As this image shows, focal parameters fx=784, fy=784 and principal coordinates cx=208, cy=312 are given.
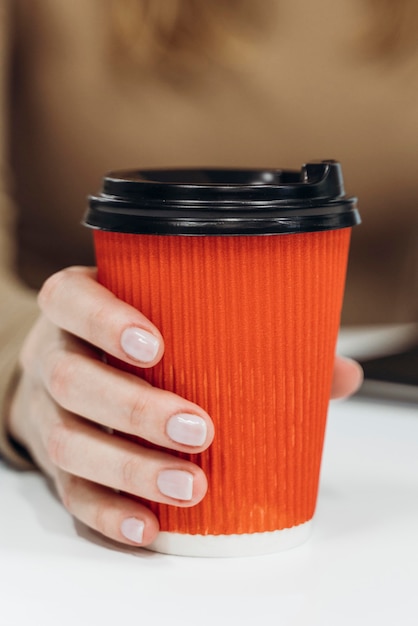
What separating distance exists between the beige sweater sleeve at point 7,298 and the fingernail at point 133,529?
228mm

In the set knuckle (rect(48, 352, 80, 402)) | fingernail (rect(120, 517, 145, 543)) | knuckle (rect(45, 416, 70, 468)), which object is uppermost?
knuckle (rect(48, 352, 80, 402))

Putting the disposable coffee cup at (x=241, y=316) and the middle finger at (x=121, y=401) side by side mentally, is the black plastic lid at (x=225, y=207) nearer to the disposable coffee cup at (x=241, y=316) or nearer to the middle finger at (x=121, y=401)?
the disposable coffee cup at (x=241, y=316)

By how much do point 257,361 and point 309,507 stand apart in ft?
0.46

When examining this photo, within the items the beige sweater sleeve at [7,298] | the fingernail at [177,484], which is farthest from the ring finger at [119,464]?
the beige sweater sleeve at [7,298]

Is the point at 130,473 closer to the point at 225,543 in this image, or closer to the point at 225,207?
the point at 225,543

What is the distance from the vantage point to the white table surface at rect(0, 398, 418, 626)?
1.61 ft

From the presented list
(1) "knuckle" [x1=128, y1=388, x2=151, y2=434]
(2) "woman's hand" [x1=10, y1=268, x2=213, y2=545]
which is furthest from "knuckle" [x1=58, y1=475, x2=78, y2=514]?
(1) "knuckle" [x1=128, y1=388, x2=151, y2=434]

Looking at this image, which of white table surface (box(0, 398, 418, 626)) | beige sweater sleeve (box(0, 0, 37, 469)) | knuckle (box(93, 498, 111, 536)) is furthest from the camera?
beige sweater sleeve (box(0, 0, 37, 469))

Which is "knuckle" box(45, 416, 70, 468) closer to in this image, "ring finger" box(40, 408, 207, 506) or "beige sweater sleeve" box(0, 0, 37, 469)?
"ring finger" box(40, 408, 207, 506)

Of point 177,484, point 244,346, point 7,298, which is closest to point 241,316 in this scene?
point 244,346

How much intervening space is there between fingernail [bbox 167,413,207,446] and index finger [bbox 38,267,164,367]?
4 centimetres

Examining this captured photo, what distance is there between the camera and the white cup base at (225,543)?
0.58m

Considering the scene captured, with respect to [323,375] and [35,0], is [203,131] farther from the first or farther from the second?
[323,375]

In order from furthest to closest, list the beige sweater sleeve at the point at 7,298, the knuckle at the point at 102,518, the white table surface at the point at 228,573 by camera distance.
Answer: the beige sweater sleeve at the point at 7,298, the knuckle at the point at 102,518, the white table surface at the point at 228,573
